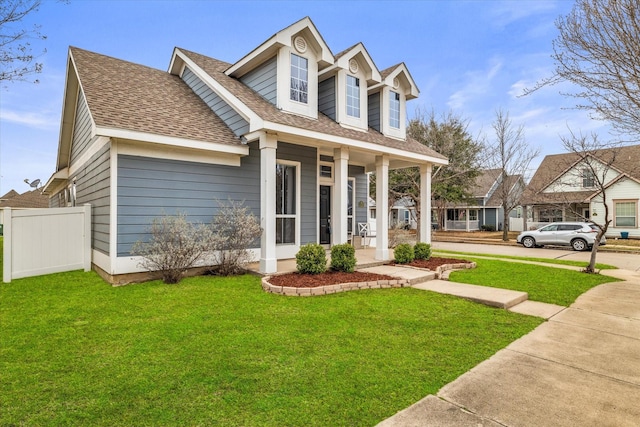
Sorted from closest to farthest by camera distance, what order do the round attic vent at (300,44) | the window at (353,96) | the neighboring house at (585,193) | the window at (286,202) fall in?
the round attic vent at (300,44) → the window at (286,202) → the window at (353,96) → the neighboring house at (585,193)

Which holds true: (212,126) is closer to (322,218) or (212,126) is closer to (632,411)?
(322,218)

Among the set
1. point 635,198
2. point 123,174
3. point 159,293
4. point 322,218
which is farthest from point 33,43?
point 635,198

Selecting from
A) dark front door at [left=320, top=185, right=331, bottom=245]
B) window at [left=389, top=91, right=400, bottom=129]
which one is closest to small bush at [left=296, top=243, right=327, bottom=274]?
dark front door at [left=320, top=185, right=331, bottom=245]

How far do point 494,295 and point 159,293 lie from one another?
6.27m

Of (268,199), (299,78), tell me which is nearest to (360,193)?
(299,78)

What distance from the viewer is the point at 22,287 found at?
6.77 m

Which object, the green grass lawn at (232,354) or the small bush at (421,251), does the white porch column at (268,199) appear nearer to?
the green grass lawn at (232,354)

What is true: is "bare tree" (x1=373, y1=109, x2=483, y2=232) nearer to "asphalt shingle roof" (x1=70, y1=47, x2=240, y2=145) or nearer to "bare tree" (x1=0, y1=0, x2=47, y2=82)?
"asphalt shingle roof" (x1=70, y1=47, x2=240, y2=145)

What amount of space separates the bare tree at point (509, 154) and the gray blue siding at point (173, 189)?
19.8 metres

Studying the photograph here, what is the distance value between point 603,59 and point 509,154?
1903 centimetres

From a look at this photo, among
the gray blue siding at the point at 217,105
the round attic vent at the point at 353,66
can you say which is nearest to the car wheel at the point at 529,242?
the round attic vent at the point at 353,66

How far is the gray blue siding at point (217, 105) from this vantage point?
28.0ft

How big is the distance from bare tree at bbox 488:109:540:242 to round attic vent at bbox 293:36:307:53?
1852cm

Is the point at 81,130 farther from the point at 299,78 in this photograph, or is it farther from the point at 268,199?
the point at 268,199
